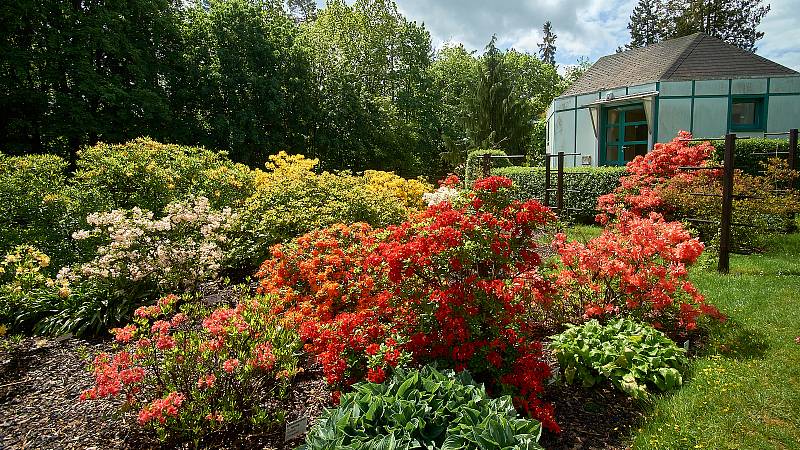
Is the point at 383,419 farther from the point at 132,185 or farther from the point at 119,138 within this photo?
the point at 119,138

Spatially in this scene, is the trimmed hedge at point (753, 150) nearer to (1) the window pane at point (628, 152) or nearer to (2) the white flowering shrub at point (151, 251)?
(1) the window pane at point (628, 152)

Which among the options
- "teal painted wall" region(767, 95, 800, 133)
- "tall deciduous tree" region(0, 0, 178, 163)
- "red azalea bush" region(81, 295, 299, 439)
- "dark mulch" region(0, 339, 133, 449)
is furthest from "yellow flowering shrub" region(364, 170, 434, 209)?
"teal painted wall" region(767, 95, 800, 133)

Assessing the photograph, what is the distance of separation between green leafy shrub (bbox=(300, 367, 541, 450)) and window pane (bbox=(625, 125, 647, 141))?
54.8ft

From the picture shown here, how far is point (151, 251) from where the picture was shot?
17.1 feet

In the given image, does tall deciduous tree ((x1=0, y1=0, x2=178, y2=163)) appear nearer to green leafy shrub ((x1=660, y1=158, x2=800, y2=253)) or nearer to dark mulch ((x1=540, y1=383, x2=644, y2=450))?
green leafy shrub ((x1=660, y1=158, x2=800, y2=253))

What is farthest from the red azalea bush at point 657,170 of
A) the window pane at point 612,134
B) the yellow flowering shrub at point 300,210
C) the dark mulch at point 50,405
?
the dark mulch at point 50,405

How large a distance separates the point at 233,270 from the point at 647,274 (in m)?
5.19

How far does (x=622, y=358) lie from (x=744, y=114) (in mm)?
15912

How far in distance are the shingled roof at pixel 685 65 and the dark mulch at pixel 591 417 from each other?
14.6 metres

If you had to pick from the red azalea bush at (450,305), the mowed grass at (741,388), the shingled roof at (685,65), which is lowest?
the mowed grass at (741,388)

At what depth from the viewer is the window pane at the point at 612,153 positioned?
17203mm

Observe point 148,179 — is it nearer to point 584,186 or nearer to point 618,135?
point 584,186

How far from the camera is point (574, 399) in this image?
11.4 ft

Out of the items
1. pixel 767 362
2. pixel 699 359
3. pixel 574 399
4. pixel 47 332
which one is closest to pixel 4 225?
pixel 47 332
